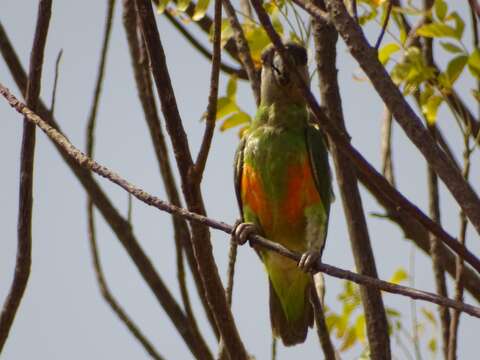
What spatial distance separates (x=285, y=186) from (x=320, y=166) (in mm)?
254

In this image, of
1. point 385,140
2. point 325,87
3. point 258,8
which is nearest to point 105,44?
point 325,87

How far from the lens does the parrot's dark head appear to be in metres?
4.58

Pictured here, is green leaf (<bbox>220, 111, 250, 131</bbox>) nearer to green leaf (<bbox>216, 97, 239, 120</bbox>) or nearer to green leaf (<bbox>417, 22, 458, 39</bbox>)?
green leaf (<bbox>216, 97, 239, 120</bbox>)

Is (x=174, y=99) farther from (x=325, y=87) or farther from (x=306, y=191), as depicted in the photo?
(x=306, y=191)

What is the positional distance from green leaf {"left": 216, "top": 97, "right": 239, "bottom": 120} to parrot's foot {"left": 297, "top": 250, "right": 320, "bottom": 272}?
2.91ft

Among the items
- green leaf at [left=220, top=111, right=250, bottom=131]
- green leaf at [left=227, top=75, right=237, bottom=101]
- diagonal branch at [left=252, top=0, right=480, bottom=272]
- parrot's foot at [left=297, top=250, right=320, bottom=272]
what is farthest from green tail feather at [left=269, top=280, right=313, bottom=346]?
diagonal branch at [left=252, top=0, right=480, bottom=272]

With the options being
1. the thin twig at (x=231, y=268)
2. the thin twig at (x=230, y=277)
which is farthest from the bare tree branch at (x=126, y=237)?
the thin twig at (x=231, y=268)


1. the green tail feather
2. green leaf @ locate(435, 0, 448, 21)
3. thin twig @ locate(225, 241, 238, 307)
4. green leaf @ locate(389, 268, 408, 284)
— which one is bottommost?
thin twig @ locate(225, 241, 238, 307)

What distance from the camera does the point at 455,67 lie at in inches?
138

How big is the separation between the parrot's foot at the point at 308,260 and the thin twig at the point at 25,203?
1194mm

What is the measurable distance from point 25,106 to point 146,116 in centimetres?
118

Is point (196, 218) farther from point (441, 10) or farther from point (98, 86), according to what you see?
point (98, 86)

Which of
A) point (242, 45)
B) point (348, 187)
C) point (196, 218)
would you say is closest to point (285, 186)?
point (348, 187)

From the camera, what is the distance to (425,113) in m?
3.83
